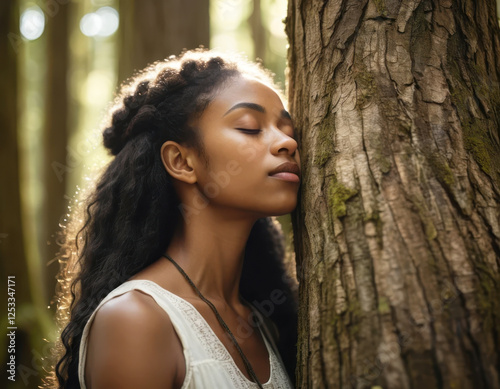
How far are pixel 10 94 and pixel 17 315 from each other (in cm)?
236

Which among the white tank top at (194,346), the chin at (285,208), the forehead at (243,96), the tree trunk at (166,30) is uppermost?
the tree trunk at (166,30)

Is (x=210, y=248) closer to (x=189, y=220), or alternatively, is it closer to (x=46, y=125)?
(x=189, y=220)

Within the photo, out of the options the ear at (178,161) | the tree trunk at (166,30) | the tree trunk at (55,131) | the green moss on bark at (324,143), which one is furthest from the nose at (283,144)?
the tree trunk at (55,131)

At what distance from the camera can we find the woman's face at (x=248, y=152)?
1.98 m

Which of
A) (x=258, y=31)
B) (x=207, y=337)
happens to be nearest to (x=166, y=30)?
(x=207, y=337)

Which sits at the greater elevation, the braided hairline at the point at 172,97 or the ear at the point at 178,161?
the braided hairline at the point at 172,97

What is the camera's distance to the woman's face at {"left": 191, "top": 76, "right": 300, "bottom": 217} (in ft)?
6.49

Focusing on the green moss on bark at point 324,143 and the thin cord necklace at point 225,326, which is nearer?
the green moss on bark at point 324,143

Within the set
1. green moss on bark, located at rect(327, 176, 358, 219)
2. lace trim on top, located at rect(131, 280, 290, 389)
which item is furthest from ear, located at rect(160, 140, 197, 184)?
green moss on bark, located at rect(327, 176, 358, 219)

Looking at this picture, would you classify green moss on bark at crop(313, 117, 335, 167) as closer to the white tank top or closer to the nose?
the nose

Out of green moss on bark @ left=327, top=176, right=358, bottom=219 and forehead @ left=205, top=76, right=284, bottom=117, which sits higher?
forehead @ left=205, top=76, right=284, bottom=117

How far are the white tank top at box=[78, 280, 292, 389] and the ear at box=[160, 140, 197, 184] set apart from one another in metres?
0.53

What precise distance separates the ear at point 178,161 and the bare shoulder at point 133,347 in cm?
62

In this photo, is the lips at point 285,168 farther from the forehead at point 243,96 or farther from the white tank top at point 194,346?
the white tank top at point 194,346
